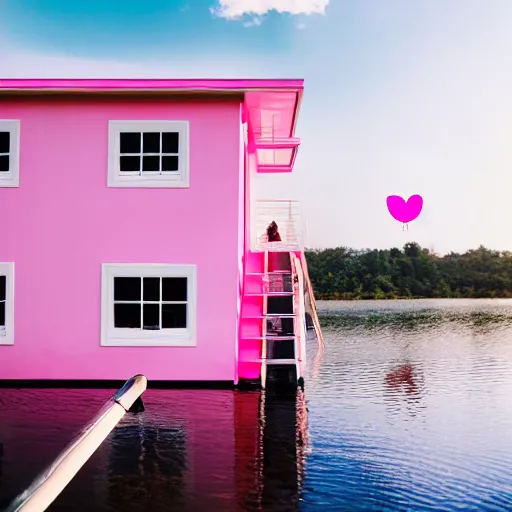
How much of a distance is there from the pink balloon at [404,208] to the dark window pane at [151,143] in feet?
16.5

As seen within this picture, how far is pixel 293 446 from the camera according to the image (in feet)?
26.5

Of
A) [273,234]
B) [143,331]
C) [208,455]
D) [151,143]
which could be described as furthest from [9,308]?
[273,234]

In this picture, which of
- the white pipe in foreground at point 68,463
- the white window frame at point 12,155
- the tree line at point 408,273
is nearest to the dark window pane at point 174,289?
the white window frame at point 12,155

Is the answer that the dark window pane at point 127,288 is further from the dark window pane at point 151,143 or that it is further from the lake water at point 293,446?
the dark window pane at point 151,143

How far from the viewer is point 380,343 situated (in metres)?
21.3

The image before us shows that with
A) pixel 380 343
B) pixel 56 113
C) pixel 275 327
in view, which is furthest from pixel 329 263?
pixel 56 113

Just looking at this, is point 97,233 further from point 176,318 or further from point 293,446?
point 293,446

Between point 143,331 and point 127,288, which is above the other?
point 127,288

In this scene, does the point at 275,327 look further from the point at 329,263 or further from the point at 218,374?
the point at 329,263

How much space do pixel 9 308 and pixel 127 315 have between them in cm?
197

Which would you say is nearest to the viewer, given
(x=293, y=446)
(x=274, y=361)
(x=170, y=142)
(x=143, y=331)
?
(x=293, y=446)

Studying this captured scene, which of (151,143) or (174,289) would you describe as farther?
(151,143)

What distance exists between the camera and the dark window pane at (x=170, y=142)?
40.2ft

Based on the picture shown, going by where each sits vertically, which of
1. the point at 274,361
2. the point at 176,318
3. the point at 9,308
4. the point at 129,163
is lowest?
the point at 274,361
